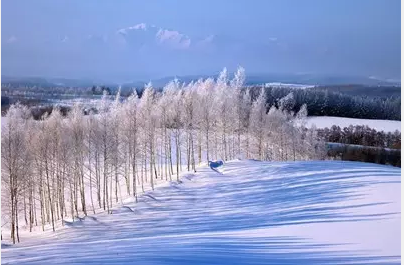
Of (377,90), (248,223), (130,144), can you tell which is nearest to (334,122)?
(130,144)

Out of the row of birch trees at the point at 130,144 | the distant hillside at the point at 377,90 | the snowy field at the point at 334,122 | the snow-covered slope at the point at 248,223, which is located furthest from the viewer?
the snowy field at the point at 334,122

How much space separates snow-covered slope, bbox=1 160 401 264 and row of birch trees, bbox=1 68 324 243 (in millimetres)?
1655

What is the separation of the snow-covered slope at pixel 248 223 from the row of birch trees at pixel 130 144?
1.65 meters

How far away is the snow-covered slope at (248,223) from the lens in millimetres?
5262

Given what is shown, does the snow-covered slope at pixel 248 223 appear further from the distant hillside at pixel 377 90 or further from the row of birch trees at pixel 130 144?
the distant hillside at pixel 377 90

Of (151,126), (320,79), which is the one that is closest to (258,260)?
(320,79)

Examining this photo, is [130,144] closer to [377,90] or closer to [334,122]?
[377,90]

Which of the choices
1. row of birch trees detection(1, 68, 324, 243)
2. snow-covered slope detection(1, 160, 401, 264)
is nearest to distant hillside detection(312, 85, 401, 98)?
snow-covered slope detection(1, 160, 401, 264)

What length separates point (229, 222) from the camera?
29.6 feet

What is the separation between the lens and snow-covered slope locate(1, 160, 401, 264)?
5262 mm

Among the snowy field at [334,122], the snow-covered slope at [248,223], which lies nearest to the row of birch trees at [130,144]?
the snowy field at [334,122]

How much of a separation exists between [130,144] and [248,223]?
7.81 metres

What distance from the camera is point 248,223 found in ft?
28.6

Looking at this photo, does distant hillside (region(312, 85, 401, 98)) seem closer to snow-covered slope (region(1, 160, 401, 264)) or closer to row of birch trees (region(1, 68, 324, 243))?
snow-covered slope (region(1, 160, 401, 264))
